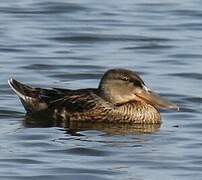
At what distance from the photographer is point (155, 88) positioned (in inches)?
707

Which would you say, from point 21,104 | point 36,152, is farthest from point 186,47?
point 36,152

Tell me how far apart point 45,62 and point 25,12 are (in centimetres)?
535

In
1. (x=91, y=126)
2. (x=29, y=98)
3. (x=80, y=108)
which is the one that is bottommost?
(x=91, y=126)

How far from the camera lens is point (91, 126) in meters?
16.1

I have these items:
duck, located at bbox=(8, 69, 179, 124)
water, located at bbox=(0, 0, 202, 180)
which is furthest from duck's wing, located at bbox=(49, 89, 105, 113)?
water, located at bbox=(0, 0, 202, 180)

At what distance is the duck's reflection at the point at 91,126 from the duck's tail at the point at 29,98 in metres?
0.16

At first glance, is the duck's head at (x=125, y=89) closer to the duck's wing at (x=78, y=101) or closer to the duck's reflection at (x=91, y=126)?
the duck's wing at (x=78, y=101)

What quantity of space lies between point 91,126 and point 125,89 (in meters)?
0.74

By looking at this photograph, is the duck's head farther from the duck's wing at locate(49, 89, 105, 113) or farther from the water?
the water

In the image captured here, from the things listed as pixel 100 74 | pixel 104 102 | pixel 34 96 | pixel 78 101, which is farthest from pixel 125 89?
pixel 100 74

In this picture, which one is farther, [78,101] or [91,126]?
[78,101]

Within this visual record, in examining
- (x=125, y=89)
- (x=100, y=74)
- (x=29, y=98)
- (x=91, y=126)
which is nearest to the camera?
(x=91, y=126)

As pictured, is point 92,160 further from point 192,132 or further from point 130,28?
point 130,28

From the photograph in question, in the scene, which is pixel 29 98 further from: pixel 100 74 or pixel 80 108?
pixel 100 74
